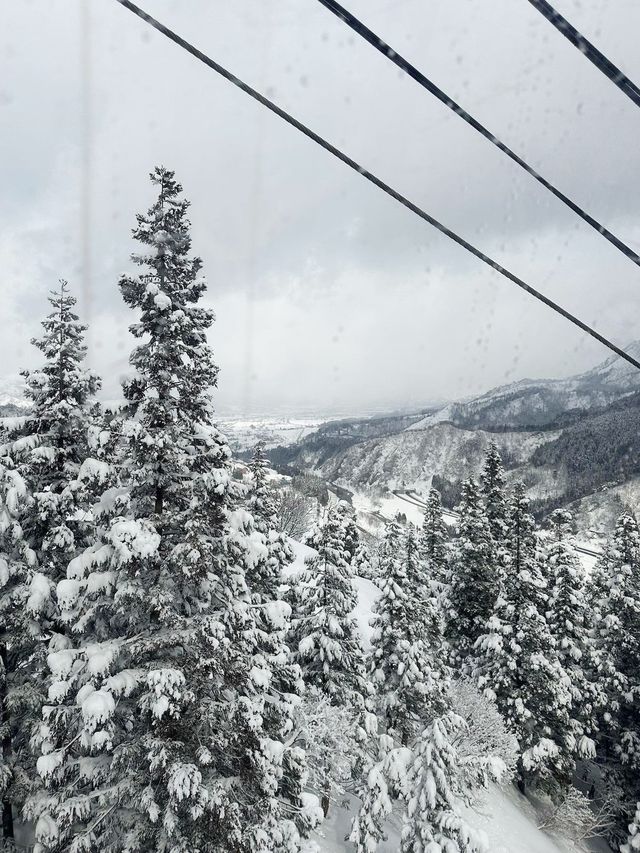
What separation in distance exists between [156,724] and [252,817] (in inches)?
130

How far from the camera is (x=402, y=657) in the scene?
21.5 m

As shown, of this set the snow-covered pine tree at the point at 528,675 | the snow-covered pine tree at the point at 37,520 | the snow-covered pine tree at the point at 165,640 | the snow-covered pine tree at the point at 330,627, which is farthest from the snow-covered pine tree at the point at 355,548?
the snow-covered pine tree at the point at 165,640

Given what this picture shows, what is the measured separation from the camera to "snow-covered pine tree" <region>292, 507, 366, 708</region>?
2002cm

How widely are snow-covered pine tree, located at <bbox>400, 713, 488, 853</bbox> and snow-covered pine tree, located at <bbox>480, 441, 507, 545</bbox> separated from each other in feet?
55.1

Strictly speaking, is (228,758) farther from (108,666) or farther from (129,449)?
(129,449)

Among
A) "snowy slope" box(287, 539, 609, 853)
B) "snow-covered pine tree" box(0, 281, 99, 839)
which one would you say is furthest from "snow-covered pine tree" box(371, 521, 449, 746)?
"snow-covered pine tree" box(0, 281, 99, 839)

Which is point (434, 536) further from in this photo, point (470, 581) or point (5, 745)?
point (5, 745)

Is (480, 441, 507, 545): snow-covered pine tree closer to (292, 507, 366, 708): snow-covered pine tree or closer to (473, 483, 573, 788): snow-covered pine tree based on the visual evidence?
(473, 483, 573, 788): snow-covered pine tree

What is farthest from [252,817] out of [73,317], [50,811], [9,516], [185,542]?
[73,317]

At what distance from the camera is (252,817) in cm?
1030

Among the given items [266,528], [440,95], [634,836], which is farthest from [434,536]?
[440,95]

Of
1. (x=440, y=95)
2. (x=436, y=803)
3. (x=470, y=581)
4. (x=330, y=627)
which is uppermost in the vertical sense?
(x=440, y=95)

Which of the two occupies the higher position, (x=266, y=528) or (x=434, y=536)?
(x=266, y=528)

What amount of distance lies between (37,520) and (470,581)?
2478 cm
